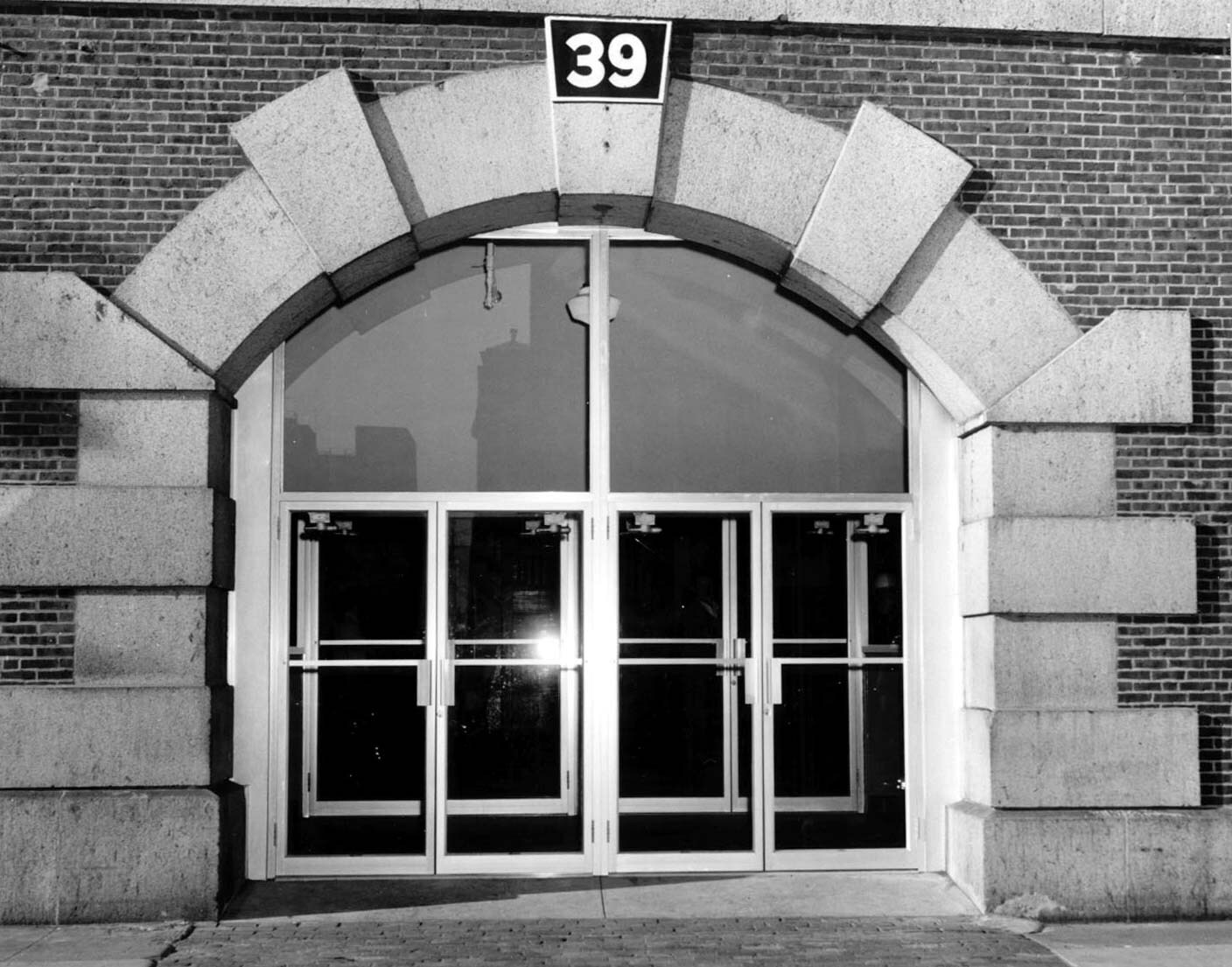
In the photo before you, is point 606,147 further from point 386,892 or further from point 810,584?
point 386,892

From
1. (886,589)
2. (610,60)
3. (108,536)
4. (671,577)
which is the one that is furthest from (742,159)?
(108,536)

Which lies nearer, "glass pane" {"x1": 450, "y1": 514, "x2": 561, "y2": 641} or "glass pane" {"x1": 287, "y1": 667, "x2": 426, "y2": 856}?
"glass pane" {"x1": 287, "y1": 667, "x2": 426, "y2": 856}

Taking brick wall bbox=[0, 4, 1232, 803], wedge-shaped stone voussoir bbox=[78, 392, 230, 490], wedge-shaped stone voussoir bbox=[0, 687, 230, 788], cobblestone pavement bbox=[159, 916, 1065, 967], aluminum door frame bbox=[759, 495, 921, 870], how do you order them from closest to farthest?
cobblestone pavement bbox=[159, 916, 1065, 967] < wedge-shaped stone voussoir bbox=[0, 687, 230, 788] < wedge-shaped stone voussoir bbox=[78, 392, 230, 490] < brick wall bbox=[0, 4, 1232, 803] < aluminum door frame bbox=[759, 495, 921, 870]

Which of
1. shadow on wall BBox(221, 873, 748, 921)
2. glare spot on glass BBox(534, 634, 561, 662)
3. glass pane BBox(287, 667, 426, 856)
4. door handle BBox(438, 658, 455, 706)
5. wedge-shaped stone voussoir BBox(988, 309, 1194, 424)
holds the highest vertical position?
wedge-shaped stone voussoir BBox(988, 309, 1194, 424)

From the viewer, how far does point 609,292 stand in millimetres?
10906

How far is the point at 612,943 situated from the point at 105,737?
10.5 ft

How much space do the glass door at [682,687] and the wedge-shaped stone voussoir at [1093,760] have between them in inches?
70.3

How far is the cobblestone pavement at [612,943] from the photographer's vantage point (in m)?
8.51

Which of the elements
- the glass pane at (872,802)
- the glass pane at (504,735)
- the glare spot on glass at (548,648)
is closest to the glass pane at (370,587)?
the glass pane at (504,735)

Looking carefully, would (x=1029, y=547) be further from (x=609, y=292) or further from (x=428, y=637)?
(x=428, y=637)

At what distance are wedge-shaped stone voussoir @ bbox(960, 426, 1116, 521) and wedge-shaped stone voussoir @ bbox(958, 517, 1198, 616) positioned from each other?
105 millimetres

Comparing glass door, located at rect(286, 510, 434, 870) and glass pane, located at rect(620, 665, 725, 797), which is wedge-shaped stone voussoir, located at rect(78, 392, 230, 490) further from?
glass pane, located at rect(620, 665, 725, 797)

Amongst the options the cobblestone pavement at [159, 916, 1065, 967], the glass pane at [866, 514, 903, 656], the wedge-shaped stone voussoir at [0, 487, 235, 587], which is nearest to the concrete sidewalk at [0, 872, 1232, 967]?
the cobblestone pavement at [159, 916, 1065, 967]

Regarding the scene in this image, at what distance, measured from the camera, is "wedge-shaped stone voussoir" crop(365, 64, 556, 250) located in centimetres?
983
